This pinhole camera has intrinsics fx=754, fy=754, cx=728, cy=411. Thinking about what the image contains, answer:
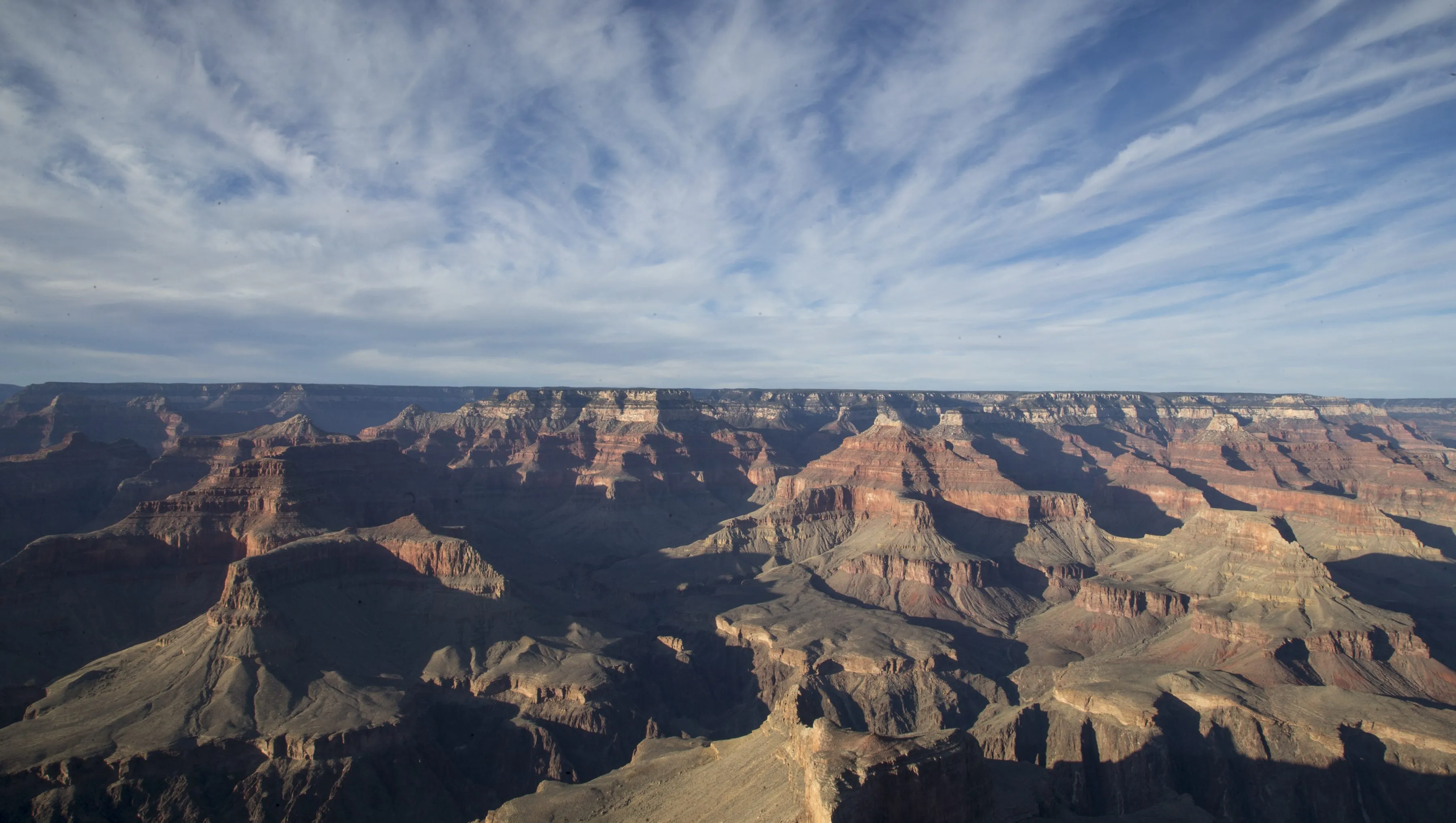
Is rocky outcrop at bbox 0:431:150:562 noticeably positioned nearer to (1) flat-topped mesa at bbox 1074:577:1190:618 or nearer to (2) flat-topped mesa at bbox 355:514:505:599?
(2) flat-topped mesa at bbox 355:514:505:599

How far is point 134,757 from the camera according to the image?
184 feet

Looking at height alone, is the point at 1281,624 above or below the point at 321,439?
below

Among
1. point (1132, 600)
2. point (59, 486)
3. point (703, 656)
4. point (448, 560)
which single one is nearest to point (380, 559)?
point (448, 560)

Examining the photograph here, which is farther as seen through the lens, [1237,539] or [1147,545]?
[1147,545]

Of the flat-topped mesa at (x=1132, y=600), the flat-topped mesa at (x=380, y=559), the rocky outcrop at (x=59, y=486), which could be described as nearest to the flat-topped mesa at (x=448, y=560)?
the flat-topped mesa at (x=380, y=559)

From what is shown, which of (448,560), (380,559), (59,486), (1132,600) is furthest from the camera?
(59,486)

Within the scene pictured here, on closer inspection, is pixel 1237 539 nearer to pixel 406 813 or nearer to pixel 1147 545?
pixel 1147 545

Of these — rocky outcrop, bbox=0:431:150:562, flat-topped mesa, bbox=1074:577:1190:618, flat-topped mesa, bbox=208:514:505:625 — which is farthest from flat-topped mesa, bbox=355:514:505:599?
flat-topped mesa, bbox=1074:577:1190:618

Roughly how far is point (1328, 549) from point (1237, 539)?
135 ft

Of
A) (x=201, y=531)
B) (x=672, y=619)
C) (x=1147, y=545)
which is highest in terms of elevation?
(x=201, y=531)

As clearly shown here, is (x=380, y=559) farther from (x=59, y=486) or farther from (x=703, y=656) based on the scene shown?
(x=59, y=486)

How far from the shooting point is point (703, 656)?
3947 inches

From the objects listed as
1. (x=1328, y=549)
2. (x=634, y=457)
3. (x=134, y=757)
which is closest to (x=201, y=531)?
(x=134, y=757)

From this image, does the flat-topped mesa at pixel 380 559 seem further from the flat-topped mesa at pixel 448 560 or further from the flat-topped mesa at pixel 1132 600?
the flat-topped mesa at pixel 1132 600
